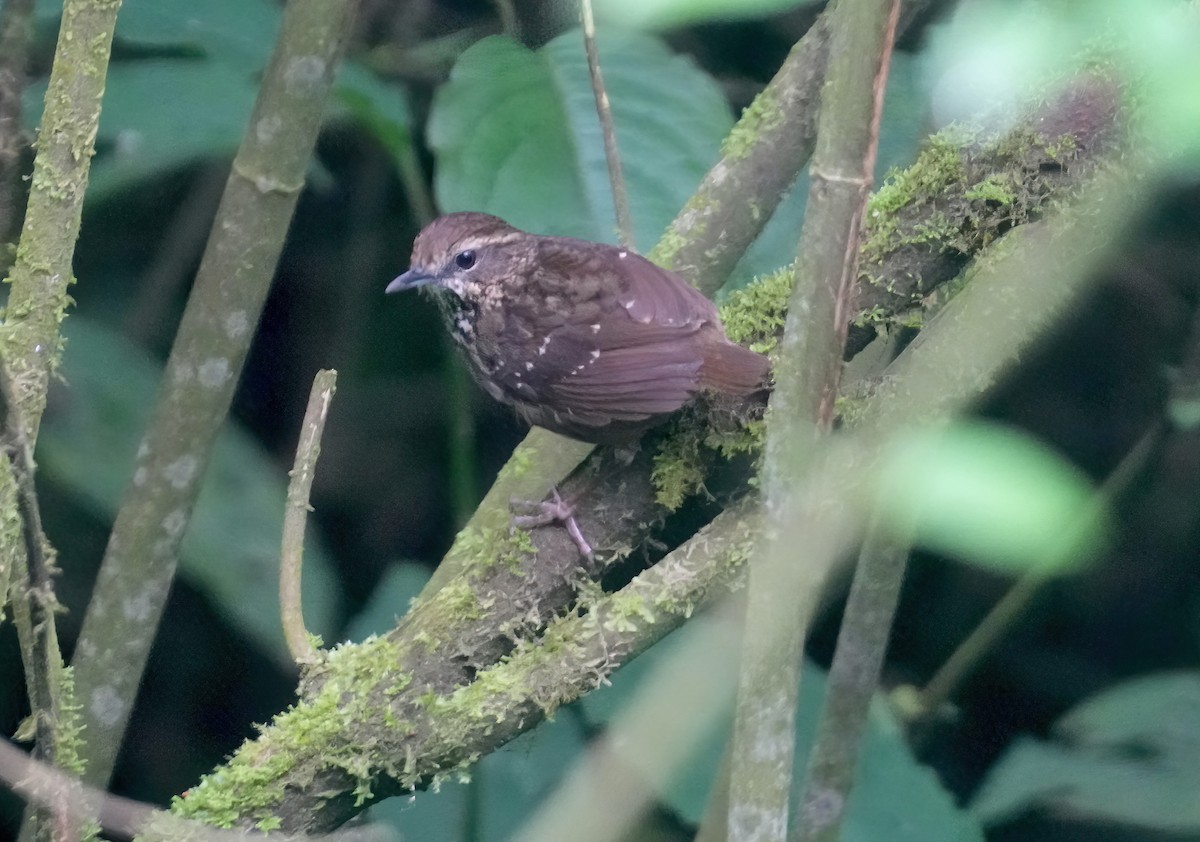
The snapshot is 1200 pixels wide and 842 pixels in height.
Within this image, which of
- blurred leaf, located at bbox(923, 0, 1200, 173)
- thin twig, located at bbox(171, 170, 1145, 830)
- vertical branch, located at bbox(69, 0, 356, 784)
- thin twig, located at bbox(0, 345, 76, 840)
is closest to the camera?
blurred leaf, located at bbox(923, 0, 1200, 173)

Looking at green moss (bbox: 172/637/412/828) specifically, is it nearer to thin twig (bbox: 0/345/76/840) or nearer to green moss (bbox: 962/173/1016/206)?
thin twig (bbox: 0/345/76/840)

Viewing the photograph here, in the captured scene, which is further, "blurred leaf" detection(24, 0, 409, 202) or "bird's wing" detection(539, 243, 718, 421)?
"blurred leaf" detection(24, 0, 409, 202)

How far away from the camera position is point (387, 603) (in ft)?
6.15

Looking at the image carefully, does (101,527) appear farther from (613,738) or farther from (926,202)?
(926,202)

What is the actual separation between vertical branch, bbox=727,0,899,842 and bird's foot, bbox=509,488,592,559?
57 centimetres

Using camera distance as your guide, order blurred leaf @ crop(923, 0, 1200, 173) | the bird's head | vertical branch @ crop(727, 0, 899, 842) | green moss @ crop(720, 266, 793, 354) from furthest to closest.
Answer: the bird's head → green moss @ crop(720, 266, 793, 354) → blurred leaf @ crop(923, 0, 1200, 173) → vertical branch @ crop(727, 0, 899, 842)

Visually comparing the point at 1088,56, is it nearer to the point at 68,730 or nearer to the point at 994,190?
the point at 994,190

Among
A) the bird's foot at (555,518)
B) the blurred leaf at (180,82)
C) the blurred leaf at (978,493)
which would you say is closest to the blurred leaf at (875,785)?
the bird's foot at (555,518)

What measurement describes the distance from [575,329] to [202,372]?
0.52 metres

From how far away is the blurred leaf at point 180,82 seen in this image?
182 centimetres

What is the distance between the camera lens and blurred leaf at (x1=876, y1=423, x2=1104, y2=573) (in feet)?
3.28

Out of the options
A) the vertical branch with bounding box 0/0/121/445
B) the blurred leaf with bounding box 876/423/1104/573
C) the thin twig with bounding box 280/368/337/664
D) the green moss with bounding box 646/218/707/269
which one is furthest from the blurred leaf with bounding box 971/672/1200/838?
the vertical branch with bounding box 0/0/121/445

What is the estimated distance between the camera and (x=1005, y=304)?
4.06 feet

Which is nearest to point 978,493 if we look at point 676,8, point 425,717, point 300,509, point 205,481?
point 676,8
